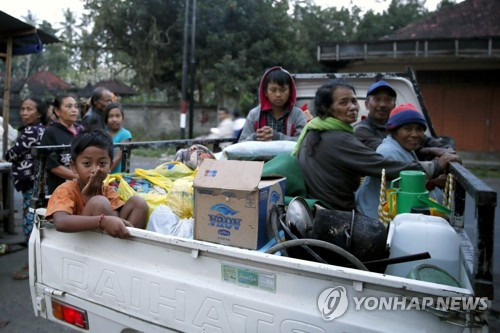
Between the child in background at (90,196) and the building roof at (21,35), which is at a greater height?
the building roof at (21,35)

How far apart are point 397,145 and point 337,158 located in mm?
581

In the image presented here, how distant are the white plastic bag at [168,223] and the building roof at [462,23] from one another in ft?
43.2

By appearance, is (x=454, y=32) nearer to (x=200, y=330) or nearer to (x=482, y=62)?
(x=482, y=62)

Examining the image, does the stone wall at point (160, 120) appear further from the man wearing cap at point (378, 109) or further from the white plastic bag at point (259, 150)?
the white plastic bag at point (259, 150)

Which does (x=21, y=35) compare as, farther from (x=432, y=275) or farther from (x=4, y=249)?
(x=432, y=275)

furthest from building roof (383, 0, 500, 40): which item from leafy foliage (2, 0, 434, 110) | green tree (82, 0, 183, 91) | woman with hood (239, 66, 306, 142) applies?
woman with hood (239, 66, 306, 142)

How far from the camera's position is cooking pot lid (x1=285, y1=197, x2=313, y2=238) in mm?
1993

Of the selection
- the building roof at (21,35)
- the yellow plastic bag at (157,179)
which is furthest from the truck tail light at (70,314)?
the building roof at (21,35)

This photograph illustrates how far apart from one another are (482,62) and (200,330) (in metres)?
14.3

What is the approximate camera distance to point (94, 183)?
232cm

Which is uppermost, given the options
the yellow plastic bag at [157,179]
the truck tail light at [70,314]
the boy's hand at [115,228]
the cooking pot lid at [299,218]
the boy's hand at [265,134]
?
the boy's hand at [265,134]

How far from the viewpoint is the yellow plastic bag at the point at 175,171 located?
10.3ft

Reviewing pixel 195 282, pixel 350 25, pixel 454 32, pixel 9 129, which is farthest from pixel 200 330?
pixel 350 25

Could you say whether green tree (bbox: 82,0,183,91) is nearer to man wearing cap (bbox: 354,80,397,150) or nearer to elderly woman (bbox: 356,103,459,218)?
man wearing cap (bbox: 354,80,397,150)
